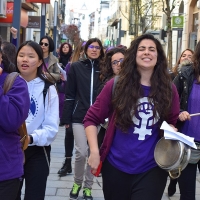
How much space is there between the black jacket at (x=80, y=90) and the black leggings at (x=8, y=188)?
2.68m

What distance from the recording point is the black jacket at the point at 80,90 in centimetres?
592

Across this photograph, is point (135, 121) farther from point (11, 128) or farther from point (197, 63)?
point (197, 63)

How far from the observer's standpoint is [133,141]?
3559mm

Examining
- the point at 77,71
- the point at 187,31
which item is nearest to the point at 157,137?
the point at 77,71

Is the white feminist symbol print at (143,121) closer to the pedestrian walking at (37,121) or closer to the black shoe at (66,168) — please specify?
the pedestrian walking at (37,121)

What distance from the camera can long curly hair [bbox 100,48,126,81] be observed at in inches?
226

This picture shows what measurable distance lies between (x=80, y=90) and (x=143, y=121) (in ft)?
8.02

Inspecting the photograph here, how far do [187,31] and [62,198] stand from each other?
21.1 metres

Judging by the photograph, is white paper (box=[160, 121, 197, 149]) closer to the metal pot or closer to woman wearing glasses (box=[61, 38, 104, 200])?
the metal pot

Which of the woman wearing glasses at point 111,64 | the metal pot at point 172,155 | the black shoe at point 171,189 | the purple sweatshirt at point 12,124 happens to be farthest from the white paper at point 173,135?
the black shoe at point 171,189

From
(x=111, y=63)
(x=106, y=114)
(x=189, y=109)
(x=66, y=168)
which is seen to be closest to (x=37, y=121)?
(x=106, y=114)

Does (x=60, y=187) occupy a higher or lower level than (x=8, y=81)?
lower

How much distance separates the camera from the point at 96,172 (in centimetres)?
364

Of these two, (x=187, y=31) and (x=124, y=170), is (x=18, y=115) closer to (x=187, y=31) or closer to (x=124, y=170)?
(x=124, y=170)
